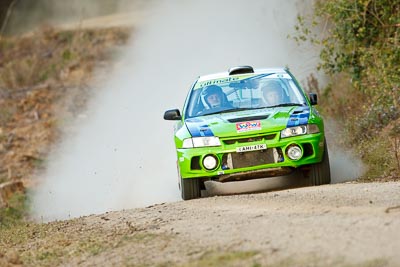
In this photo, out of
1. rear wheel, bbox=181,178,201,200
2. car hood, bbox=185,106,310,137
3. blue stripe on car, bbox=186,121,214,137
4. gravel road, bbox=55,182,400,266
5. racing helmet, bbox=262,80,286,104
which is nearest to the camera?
gravel road, bbox=55,182,400,266

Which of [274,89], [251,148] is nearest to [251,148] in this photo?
[251,148]

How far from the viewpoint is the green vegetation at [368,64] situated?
16047 mm

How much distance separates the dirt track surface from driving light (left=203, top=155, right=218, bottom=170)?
42 centimetres

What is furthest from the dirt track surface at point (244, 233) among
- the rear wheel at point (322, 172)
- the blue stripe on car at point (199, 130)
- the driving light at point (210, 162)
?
the blue stripe on car at point (199, 130)

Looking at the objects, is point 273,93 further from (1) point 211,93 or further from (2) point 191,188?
(2) point 191,188

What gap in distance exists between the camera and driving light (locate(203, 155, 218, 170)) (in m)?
12.7

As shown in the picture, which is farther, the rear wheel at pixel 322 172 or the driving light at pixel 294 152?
the rear wheel at pixel 322 172

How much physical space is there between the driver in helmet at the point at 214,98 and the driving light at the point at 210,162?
1.29 metres

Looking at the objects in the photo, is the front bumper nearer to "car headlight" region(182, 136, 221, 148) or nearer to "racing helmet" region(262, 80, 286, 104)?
"car headlight" region(182, 136, 221, 148)

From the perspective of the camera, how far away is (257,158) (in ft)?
41.5

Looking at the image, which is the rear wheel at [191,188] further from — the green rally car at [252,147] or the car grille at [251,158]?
the car grille at [251,158]

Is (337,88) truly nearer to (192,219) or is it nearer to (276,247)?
(192,219)

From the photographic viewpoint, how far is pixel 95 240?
33.0 ft

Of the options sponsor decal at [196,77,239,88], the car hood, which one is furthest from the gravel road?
sponsor decal at [196,77,239,88]
